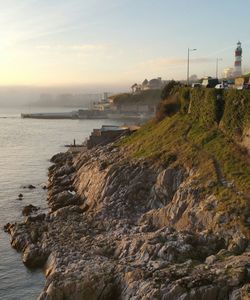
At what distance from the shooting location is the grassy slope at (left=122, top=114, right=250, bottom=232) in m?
29.7

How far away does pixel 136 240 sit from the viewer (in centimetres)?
2803

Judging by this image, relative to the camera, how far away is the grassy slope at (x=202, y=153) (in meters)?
29.7

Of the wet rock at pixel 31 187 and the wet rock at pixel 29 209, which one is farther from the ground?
the wet rock at pixel 29 209

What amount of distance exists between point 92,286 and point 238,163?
1415 centimetres

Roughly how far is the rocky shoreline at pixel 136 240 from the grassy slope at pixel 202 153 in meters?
0.75

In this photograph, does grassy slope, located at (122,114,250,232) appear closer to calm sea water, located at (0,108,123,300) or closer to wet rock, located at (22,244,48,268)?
wet rock, located at (22,244,48,268)

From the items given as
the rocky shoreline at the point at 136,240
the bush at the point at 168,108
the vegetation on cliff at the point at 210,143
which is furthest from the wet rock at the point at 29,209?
the bush at the point at 168,108

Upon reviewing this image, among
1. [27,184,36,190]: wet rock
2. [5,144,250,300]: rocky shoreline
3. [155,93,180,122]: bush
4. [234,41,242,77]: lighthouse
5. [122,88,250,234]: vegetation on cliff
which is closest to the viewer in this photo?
[5,144,250,300]: rocky shoreline

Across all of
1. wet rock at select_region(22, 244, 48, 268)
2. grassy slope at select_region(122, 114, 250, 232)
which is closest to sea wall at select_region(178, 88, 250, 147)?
grassy slope at select_region(122, 114, 250, 232)

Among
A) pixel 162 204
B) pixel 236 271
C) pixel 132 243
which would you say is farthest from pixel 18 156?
pixel 236 271

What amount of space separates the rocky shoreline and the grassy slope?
75 centimetres

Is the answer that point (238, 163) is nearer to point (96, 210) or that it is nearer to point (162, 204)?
point (162, 204)

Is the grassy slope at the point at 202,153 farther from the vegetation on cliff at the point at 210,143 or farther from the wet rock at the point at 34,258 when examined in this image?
the wet rock at the point at 34,258

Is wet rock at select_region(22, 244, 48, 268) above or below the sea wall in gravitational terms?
below
